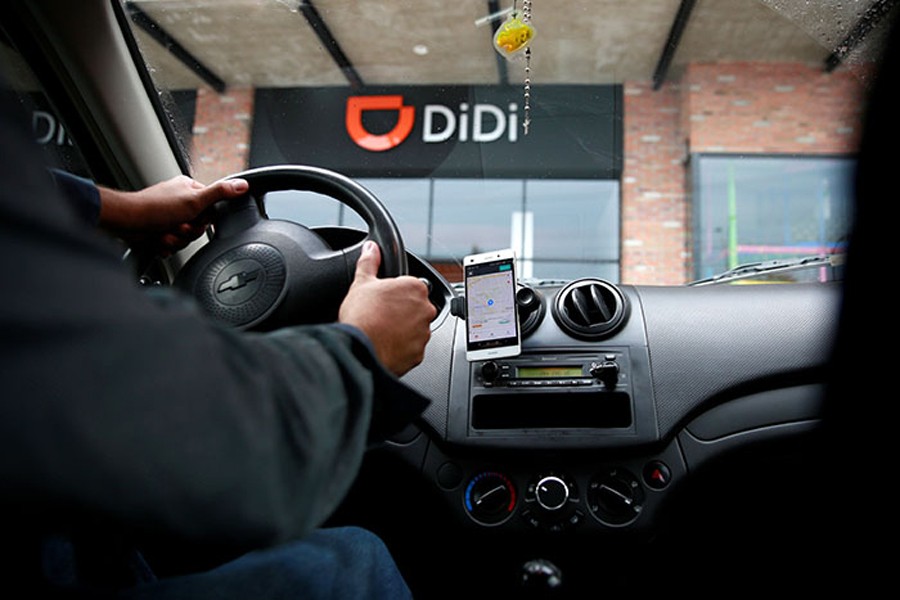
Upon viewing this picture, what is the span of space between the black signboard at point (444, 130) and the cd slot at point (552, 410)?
1.87 ft

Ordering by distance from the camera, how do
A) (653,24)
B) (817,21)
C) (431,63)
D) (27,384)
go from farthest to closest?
(431,63) → (653,24) → (817,21) → (27,384)

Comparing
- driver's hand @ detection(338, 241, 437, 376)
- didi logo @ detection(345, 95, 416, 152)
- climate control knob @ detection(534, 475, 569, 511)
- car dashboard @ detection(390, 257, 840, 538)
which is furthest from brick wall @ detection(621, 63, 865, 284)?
driver's hand @ detection(338, 241, 437, 376)

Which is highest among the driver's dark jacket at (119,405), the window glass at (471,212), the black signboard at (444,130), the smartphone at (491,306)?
the black signboard at (444,130)

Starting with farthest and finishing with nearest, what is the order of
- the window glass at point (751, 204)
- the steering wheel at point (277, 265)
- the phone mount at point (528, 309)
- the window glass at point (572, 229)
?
the window glass at point (751, 204), the window glass at point (572, 229), the phone mount at point (528, 309), the steering wheel at point (277, 265)

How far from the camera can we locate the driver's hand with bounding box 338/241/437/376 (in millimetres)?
A: 704

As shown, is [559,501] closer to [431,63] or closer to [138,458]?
[138,458]

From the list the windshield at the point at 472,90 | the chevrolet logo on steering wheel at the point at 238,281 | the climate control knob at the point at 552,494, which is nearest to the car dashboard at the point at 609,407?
the climate control knob at the point at 552,494

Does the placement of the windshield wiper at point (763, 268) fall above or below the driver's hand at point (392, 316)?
above

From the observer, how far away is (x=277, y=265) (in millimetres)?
1026

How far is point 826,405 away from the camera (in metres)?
0.56

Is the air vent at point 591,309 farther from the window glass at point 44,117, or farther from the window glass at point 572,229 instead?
the window glass at point 44,117

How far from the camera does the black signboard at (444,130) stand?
1.53 m

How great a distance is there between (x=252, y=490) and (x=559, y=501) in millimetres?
910

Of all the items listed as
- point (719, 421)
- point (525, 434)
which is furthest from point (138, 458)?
point (719, 421)
